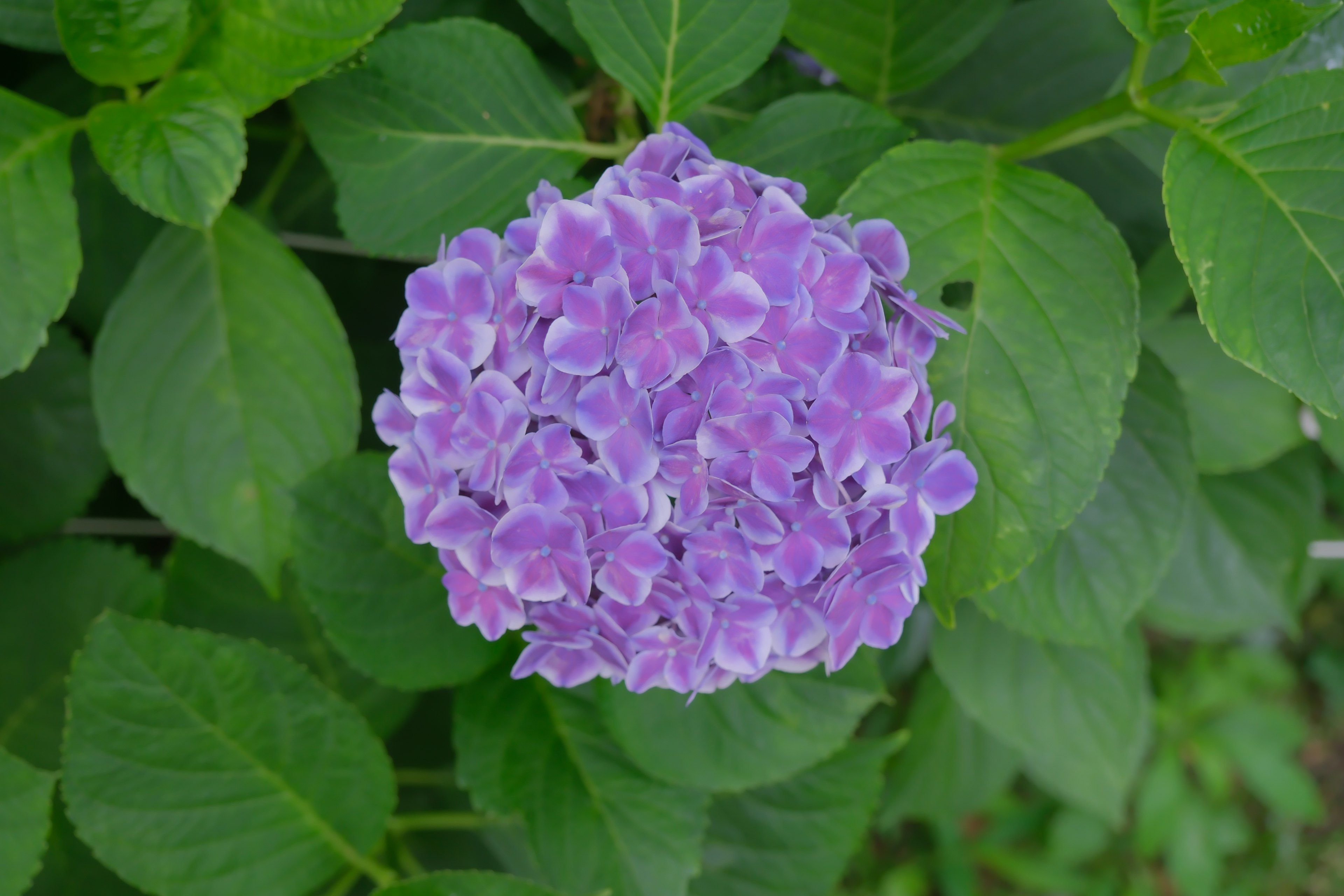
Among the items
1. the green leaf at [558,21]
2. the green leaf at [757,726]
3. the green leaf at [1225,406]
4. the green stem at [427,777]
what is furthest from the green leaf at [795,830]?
the green leaf at [558,21]

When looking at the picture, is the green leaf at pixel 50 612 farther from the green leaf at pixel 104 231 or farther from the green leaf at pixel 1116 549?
the green leaf at pixel 1116 549

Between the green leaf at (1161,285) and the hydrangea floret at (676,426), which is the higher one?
the hydrangea floret at (676,426)

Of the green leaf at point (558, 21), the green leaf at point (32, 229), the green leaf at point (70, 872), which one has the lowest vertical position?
the green leaf at point (70, 872)

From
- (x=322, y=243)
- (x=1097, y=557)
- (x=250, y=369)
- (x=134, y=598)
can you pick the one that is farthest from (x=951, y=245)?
(x=134, y=598)

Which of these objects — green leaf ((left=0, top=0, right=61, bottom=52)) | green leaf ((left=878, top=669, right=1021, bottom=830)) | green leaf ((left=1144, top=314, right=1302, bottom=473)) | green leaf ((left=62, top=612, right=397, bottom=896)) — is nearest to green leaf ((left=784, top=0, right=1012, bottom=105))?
green leaf ((left=1144, top=314, right=1302, bottom=473))

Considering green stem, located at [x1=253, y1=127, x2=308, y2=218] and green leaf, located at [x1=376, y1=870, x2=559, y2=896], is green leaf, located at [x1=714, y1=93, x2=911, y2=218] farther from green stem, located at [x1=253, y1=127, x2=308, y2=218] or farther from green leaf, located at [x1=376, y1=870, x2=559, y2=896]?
green leaf, located at [x1=376, y1=870, x2=559, y2=896]

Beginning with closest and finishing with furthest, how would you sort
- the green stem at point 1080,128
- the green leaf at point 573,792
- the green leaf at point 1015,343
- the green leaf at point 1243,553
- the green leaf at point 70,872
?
the green leaf at point 1015,343
the green stem at point 1080,128
the green leaf at point 573,792
the green leaf at point 70,872
the green leaf at point 1243,553
